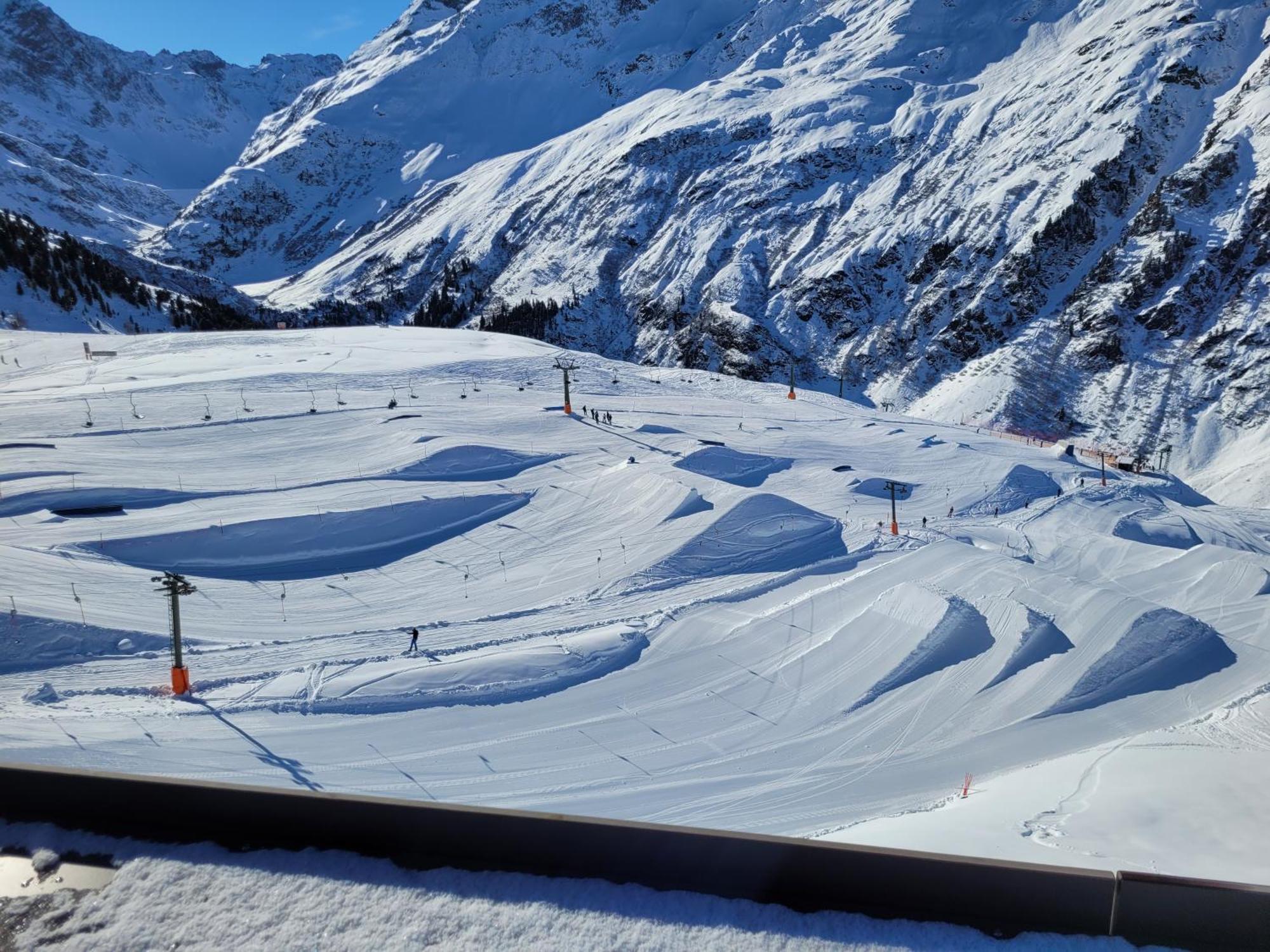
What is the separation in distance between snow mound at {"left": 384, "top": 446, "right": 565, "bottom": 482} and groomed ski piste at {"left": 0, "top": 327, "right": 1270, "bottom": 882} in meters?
0.18

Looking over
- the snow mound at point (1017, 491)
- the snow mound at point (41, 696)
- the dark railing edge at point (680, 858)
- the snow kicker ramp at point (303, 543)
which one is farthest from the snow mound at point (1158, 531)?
the snow mound at point (41, 696)

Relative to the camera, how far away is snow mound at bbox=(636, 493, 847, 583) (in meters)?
26.4

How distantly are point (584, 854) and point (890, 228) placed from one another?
107 m

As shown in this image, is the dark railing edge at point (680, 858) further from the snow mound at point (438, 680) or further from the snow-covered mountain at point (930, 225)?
the snow-covered mountain at point (930, 225)

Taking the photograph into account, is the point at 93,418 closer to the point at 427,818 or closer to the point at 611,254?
the point at 427,818

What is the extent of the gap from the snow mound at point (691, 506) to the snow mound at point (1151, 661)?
14028 millimetres

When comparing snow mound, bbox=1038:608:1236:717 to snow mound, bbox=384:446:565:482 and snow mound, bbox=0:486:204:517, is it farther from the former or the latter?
snow mound, bbox=0:486:204:517

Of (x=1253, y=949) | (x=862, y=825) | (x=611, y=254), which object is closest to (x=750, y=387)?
(x=862, y=825)

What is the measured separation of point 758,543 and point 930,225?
8337 centimetres

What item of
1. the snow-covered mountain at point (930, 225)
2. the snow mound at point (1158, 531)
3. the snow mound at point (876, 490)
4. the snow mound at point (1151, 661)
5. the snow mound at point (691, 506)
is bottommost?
the snow mound at point (1158, 531)

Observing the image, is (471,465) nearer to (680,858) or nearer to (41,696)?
(41,696)

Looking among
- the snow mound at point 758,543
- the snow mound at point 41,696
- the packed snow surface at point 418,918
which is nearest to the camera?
the packed snow surface at point 418,918

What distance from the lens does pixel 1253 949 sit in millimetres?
3318

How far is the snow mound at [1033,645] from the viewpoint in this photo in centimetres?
1920
